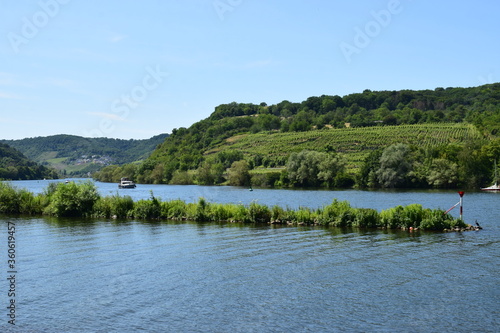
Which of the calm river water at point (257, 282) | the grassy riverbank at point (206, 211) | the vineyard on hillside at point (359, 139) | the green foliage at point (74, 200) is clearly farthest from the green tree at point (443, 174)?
the green foliage at point (74, 200)

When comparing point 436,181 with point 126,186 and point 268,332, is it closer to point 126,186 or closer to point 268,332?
point 126,186

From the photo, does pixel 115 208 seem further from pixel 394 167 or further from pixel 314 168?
pixel 314 168

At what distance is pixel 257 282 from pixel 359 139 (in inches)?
5617

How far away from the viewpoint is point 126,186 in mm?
149000

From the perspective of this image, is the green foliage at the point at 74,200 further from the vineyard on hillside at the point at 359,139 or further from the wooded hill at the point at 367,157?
the vineyard on hillside at the point at 359,139

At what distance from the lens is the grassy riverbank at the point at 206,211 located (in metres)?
42.5

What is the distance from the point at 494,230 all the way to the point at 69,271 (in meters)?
34.8

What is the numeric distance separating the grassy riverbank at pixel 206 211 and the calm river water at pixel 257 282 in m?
2.98

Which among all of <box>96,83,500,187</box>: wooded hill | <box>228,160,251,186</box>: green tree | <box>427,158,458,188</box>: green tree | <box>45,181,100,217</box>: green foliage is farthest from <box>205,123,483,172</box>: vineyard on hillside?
<box>45,181,100,217</box>: green foliage

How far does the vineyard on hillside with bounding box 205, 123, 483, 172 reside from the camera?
141 m

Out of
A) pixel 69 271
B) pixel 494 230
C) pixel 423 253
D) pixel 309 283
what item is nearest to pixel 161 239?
pixel 69 271

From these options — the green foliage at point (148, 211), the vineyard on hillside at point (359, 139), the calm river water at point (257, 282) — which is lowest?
the calm river water at point (257, 282)

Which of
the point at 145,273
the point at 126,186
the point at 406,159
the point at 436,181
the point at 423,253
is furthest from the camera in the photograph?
the point at 126,186

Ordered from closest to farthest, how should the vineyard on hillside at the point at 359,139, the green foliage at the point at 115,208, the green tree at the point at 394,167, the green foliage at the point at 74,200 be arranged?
the green foliage at the point at 115,208, the green foliage at the point at 74,200, the green tree at the point at 394,167, the vineyard on hillside at the point at 359,139
